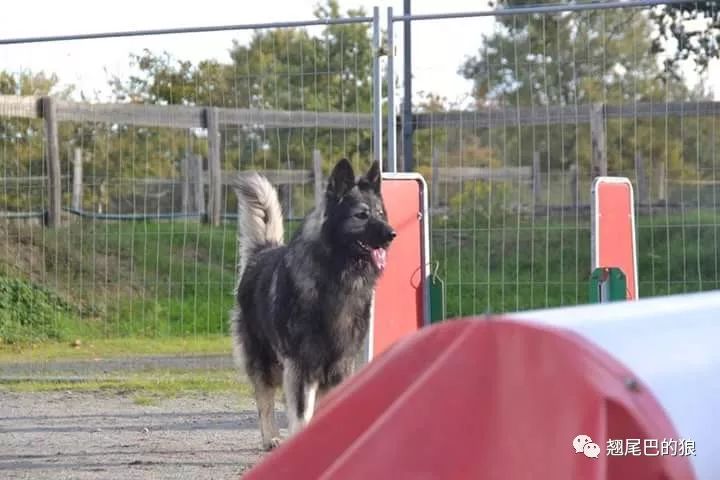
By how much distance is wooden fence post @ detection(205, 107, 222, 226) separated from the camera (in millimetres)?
12531

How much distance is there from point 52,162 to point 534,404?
10661 mm

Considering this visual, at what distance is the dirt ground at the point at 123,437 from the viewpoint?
6914 mm

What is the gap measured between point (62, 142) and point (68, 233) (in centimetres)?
144

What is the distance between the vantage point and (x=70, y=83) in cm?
1196

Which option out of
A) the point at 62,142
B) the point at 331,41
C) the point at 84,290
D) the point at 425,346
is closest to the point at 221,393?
the point at 84,290

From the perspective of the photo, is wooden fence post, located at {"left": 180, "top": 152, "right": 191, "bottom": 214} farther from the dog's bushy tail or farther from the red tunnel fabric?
the red tunnel fabric

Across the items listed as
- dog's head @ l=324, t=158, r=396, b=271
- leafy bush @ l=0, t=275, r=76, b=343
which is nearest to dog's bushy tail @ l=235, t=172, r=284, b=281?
dog's head @ l=324, t=158, r=396, b=271

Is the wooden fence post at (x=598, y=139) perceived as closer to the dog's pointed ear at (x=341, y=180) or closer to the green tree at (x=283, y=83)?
the green tree at (x=283, y=83)

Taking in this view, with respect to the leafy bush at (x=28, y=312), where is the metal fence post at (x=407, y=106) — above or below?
above

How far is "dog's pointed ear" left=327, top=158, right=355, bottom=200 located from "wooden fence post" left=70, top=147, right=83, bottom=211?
233 inches

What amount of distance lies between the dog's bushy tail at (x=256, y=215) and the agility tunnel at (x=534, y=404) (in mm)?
5386

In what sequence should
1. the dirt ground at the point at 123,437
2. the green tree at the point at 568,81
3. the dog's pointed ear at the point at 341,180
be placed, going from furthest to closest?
the green tree at the point at 568,81 → the dog's pointed ear at the point at 341,180 → the dirt ground at the point at 123,437

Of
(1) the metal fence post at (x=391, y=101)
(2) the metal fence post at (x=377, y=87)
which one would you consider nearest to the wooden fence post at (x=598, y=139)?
(1) the metal fence post at (x=391, y=101)

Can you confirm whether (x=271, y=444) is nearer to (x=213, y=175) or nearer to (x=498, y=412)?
(x=498, y=412)
